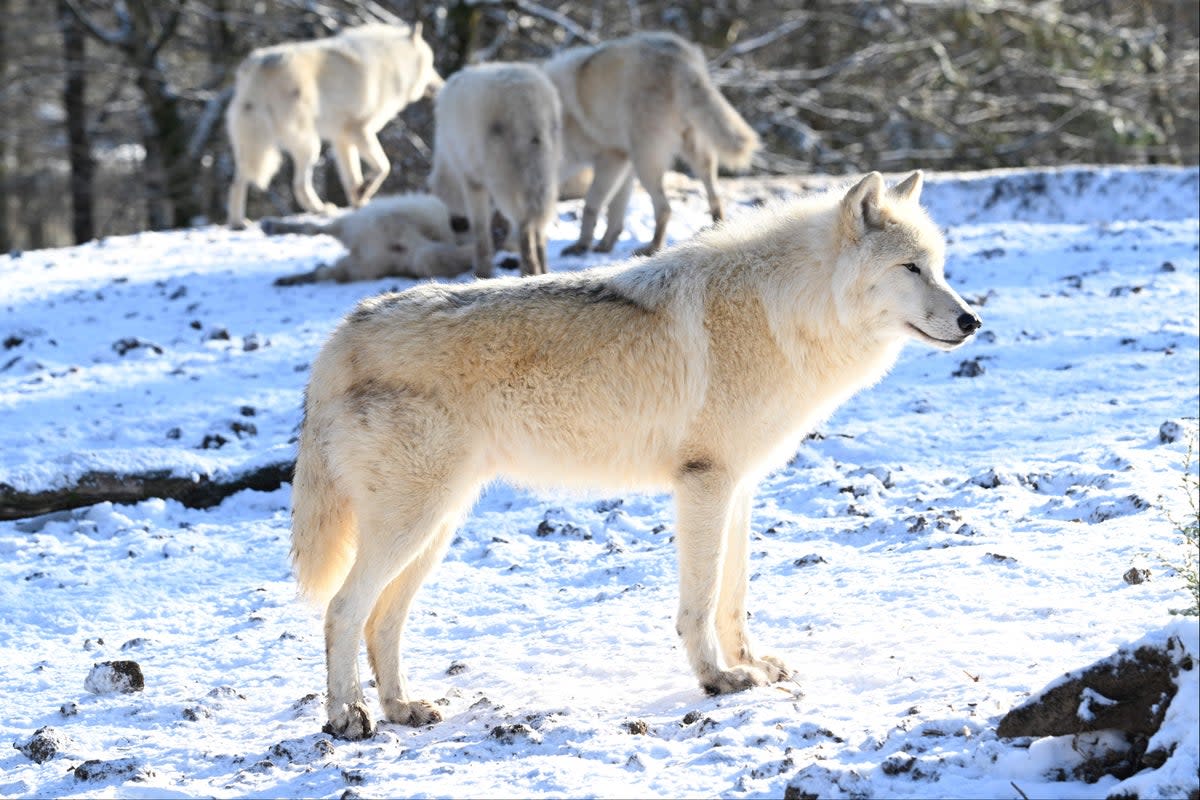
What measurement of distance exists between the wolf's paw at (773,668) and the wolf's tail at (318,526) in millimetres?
1487

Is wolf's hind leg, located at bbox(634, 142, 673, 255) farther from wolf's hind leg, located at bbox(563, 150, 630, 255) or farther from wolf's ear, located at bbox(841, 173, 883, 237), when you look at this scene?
wolf's ear, located at bbox(841, 173, 883, 237)

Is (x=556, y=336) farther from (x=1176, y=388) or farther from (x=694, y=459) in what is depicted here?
(x=1176, y=388)

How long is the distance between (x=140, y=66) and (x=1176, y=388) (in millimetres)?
14561

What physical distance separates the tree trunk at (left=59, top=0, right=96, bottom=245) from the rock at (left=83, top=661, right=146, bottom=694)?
16059mm

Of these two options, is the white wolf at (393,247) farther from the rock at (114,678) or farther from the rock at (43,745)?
the rock at (43,745)

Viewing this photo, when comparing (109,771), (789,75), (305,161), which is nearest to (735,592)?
(109,771)

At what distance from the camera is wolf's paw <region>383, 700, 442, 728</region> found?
4.55 m

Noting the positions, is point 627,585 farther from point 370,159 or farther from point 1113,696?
point 370,159

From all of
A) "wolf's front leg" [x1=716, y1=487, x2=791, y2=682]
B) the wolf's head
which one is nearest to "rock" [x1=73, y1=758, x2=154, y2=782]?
"wolf's front leg" [x1=716, y1=487, x2=791, y2=682]

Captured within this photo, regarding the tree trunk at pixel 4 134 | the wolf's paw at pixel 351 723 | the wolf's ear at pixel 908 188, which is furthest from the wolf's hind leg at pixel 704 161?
the tree trunk at pixel 4 134

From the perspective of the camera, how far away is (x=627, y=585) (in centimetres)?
579

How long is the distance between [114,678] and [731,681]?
2.21m

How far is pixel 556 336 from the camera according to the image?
469 centimetres

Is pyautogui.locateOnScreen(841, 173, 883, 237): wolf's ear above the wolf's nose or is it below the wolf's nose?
above
